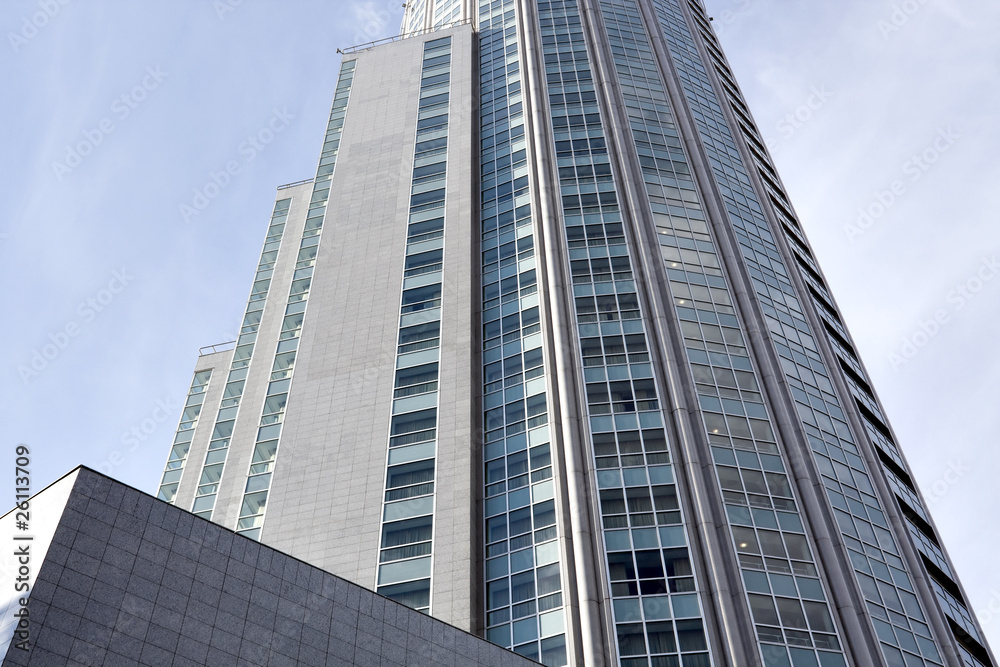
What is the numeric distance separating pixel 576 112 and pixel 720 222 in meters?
15.4

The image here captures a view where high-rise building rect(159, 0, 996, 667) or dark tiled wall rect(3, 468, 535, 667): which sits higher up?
high-rise building rect(159, 0, 996, 667)

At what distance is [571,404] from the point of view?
4862 cm

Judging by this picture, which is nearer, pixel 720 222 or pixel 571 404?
pixel 571 404

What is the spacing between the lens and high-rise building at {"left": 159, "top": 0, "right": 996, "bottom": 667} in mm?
41625

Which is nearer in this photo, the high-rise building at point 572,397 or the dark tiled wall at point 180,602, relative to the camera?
the dark tiled wall at point 180,602

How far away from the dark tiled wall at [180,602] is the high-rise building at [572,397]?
15.4m

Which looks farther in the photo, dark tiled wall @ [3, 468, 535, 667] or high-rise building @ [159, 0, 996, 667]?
high-rise building @ [159, 0, 996, 667]

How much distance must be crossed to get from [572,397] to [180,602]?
93.6ft

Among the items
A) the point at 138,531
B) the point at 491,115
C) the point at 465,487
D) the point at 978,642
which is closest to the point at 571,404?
the point at 465,487

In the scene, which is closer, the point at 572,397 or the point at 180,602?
the point at 180,602

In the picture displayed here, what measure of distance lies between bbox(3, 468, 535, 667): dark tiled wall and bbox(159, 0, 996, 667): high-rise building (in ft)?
50.6

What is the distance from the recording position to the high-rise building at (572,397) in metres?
41.6

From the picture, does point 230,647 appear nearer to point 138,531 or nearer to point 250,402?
point 138,531

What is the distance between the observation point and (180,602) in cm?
2358
